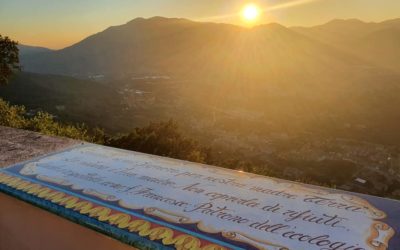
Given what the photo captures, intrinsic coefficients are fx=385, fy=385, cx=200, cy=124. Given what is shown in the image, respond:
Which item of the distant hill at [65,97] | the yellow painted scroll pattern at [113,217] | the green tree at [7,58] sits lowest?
the distant hill at [65,97]

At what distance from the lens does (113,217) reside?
236cm

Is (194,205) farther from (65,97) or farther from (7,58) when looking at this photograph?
(65,97)

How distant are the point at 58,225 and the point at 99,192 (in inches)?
16.8

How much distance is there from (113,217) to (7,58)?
52.0 ft

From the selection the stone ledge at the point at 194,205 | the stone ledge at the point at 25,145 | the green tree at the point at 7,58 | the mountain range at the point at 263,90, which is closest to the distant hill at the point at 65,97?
the mountain range at the point at 263,90

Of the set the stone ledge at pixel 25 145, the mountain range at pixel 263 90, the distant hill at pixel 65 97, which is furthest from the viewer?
the mountain range at pixel 263 90

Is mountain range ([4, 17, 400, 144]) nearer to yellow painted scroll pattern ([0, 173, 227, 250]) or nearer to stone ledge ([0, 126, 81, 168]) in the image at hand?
stone ledge ([0, 126, 81, 168])

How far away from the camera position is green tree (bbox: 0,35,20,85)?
15.6m

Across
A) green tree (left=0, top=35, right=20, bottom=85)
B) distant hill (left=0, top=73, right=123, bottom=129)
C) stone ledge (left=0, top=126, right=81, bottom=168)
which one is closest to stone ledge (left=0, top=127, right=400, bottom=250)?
stone ledge (left=0, top=126, right=81, bottom=168)

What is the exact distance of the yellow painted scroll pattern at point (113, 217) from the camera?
78.3 inches

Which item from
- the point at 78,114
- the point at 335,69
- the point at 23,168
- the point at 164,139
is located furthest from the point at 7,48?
the point at 335,69

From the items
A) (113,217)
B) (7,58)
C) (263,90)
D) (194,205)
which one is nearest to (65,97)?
(263,90)

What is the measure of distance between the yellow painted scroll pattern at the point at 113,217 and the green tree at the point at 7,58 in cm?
1413

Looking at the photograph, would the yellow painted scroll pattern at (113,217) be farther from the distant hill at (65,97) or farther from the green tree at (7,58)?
the distant hill at (65,97)
